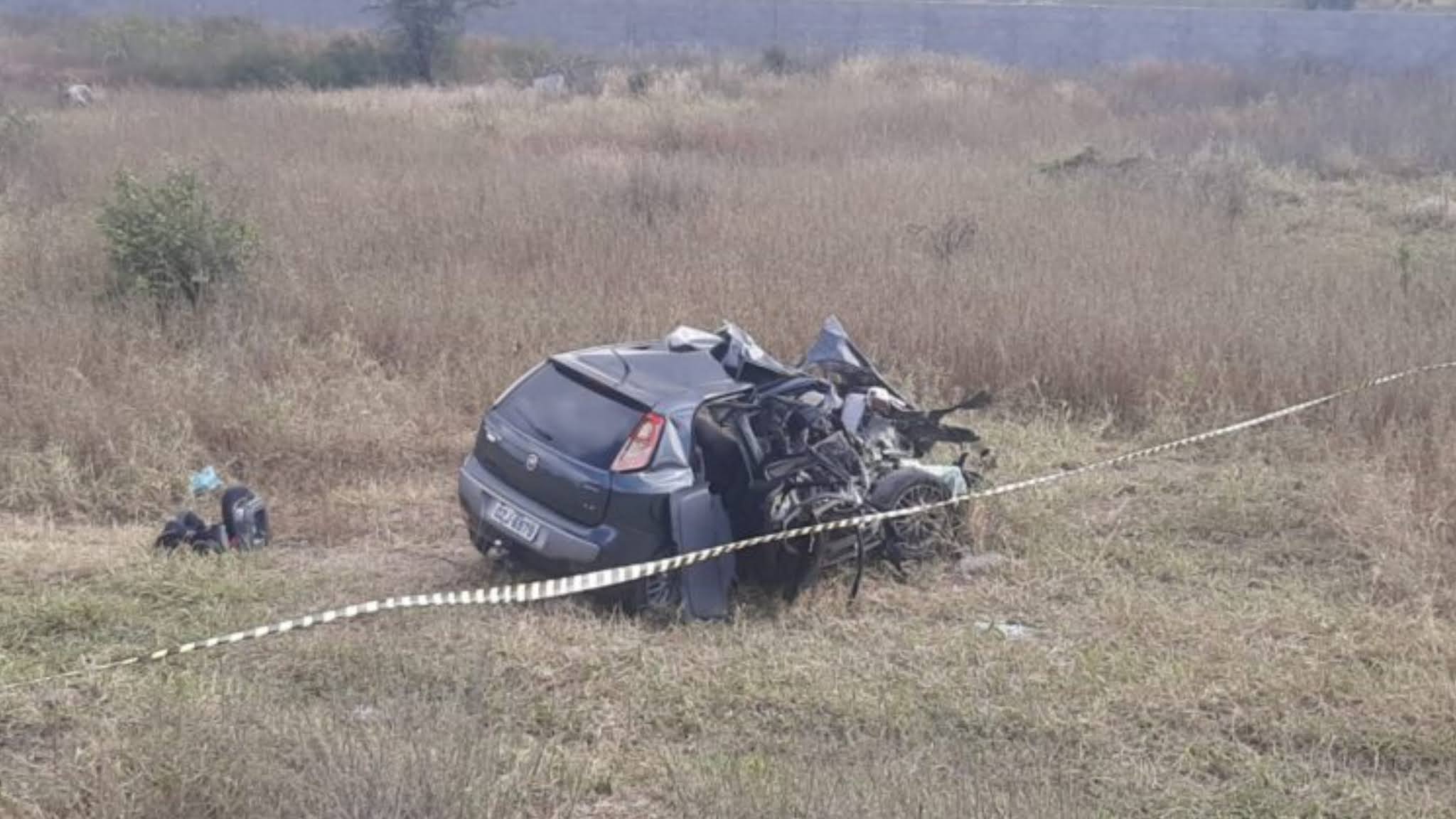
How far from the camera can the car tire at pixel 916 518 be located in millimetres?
5992

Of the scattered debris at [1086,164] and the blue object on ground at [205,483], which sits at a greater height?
the scattered debris at [1086,164]

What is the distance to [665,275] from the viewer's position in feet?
33.4

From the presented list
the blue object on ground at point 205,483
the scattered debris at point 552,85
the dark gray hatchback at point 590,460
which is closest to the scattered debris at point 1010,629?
the dark gray hatchback at point 590,460

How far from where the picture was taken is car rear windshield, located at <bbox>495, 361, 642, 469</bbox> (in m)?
5.43

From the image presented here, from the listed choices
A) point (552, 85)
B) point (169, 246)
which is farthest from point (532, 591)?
point (552, 85)

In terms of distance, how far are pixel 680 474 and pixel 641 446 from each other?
179mm

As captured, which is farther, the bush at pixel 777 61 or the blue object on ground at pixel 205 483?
the bush at pixel 777 61

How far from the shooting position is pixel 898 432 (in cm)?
647

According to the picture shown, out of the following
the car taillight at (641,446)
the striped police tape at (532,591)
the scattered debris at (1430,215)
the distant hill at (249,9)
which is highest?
the distant hill at (249,9)

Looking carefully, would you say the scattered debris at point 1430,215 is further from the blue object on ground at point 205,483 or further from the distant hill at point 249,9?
the distant hill at point 249,9

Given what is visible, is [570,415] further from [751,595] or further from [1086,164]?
[1086,164]

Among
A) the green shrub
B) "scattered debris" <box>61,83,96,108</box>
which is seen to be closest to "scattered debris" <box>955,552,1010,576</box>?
"scattered debris" <box>61,83,96,108</box>

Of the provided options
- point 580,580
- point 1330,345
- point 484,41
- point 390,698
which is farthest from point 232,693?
point 484,41

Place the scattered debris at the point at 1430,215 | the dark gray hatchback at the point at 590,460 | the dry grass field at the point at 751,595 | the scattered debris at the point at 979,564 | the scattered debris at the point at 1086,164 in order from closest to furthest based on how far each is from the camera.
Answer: the dry grass field at the point at 751,595 → the dark gray hatchback at the point at 590,460 → the scattered debris at the point at 979,564 → the scattered debris at the point at 1430,215 → the scattered debris at the point at 1086,164
